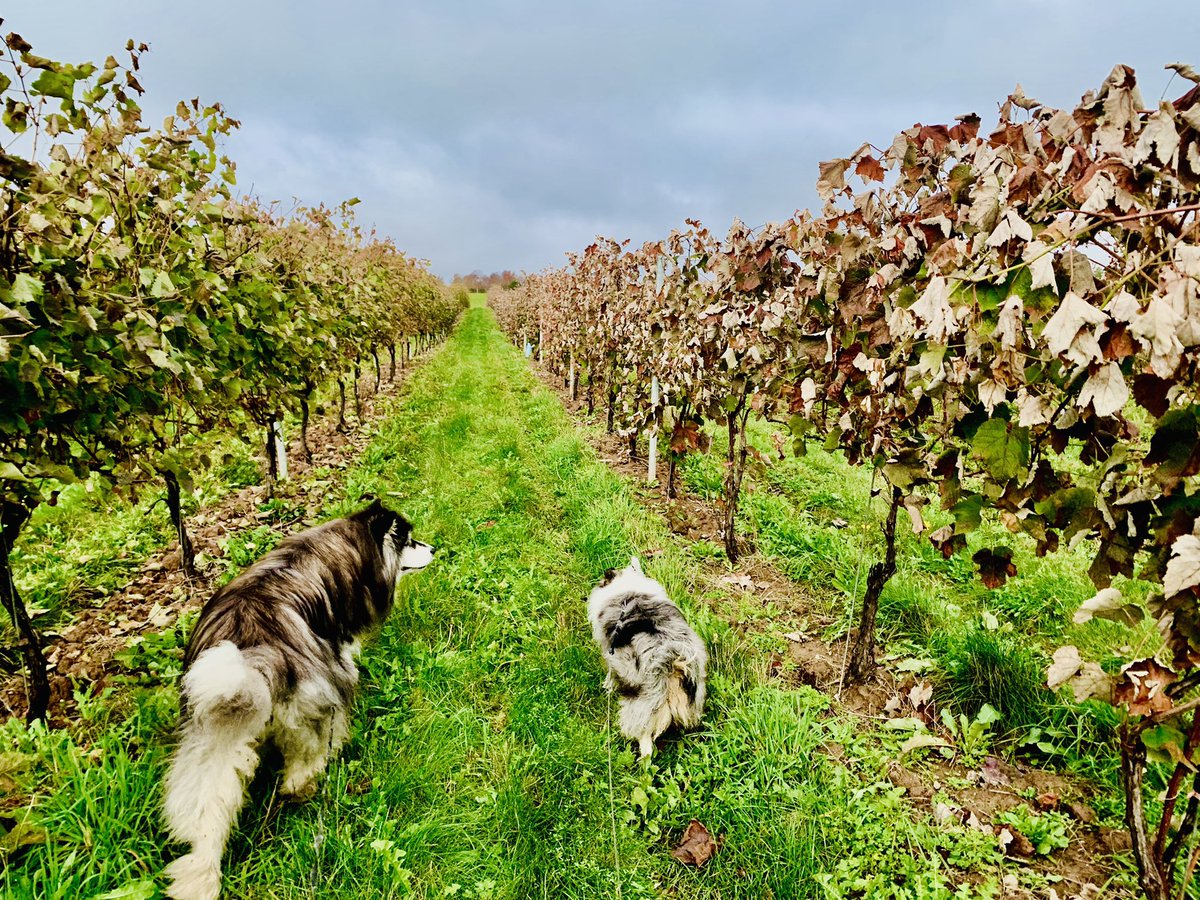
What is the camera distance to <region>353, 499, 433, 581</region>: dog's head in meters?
3.80

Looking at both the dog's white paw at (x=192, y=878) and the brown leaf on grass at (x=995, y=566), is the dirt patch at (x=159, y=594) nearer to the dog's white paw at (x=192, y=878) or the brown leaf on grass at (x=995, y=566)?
Result: the dog's white paw at (x=192, y=878)

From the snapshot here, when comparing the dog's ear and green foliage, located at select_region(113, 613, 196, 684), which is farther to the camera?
the dog's ear

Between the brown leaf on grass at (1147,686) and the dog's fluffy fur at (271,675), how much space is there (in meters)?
2.85

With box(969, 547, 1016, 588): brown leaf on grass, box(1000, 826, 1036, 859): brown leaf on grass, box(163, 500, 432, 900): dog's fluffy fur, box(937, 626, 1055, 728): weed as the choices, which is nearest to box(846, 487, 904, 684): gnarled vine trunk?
box(937, 626, 1055, 728): weed

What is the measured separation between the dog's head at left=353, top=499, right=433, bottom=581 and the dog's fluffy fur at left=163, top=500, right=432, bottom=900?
0.05 ft

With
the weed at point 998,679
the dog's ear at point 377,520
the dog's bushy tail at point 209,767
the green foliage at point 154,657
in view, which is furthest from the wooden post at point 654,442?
the dog's bushy tail at point 209,767

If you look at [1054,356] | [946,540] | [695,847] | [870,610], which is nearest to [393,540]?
[695,847]

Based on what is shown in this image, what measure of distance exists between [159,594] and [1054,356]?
521 centimetres

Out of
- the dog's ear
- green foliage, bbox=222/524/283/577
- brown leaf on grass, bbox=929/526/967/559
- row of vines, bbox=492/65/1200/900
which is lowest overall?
green foliage, bbox=222/524/283/577

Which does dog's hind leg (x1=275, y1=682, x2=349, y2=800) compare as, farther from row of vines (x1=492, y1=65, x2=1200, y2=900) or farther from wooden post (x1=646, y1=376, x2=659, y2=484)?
wooden post (x1=646, y1=376, x2=659, y2=484)

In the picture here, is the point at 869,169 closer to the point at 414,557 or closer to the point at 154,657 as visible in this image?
the point at 414,557

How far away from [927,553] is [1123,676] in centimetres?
399

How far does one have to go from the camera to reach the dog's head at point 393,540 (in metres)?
3.80

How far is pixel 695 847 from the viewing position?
103 inches
